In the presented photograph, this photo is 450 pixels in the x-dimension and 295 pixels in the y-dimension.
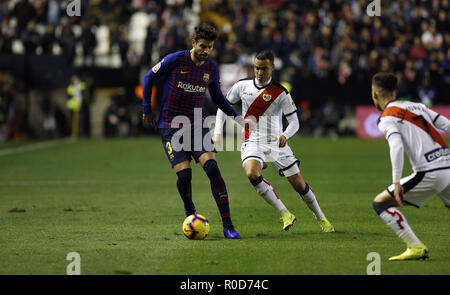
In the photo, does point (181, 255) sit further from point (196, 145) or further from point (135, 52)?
point (135, 52)

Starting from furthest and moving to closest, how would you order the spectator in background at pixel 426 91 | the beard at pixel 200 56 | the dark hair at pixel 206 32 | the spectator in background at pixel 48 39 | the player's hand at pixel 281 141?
the spectator in background at pixel 48 39
the spectator in background at pixel 426 91
the player's hand at pixel 281 141
the beard at pixel 200 56
the dark hair at pixel 206 32

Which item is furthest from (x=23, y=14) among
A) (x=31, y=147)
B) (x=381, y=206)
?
(x=381, y=206)

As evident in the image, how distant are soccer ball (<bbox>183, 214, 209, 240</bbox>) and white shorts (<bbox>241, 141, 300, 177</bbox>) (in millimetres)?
1183

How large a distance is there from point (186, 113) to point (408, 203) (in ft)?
9.35

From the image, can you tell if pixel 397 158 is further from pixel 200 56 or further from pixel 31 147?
pixel 31 147

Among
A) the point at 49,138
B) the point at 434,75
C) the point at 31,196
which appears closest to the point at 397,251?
the point at 31,196

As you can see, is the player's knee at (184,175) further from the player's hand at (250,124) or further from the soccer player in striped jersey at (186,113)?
the player's hand at (250,124)

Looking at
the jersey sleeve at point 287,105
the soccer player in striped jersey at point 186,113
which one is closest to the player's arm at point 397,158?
the soccer player in striped jersey at point 186,113

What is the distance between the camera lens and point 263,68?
9.05 metres

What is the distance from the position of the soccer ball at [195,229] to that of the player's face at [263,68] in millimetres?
1912

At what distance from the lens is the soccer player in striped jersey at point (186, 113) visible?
864 centimetres

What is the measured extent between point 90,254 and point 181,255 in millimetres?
887

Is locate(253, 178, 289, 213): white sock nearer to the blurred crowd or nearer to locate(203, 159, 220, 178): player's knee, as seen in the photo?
locate(203, 159, 220, 178): player's knee

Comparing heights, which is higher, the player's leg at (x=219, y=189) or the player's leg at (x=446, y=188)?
the player's leg at (x=446, y=188)
